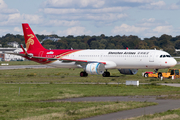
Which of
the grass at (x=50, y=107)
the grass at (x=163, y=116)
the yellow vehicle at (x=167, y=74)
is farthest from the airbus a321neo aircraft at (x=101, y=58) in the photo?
the grass at (x=163, y=116)

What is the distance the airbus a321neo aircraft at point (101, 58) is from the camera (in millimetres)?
54688

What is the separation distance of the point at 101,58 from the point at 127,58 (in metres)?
4.98

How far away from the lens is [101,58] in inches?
2314

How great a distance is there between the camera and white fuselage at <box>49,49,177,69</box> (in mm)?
54219

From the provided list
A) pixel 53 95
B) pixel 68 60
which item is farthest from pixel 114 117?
pixel 68 60

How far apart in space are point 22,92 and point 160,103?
49.9 feet

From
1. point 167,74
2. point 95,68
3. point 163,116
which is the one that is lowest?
point 163,116

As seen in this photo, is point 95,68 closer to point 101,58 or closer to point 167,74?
point 101,58

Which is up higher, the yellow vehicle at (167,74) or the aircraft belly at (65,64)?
the aircraft belly at (65,64)

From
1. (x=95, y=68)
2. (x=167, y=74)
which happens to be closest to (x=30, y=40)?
(x=95, y=68)

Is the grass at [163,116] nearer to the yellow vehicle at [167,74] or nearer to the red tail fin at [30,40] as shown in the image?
the yellow vehicle at [167,74]

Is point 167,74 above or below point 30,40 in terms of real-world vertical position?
below

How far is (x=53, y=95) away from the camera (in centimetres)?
3331

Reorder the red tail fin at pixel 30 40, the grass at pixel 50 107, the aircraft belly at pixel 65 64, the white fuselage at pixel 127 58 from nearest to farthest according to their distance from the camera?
1. the grass at pixel 50 107
2. the white fuselage at pixel 127 58
3. the aircraft belly at pixel 65 64
4. the red tail fin at pixel 30 40
